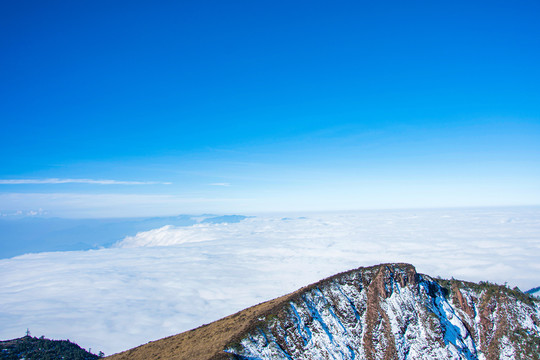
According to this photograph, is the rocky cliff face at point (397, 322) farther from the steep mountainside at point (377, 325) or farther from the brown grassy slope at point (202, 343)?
the brown grassy slope at point (202, 343)

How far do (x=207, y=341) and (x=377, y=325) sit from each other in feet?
109

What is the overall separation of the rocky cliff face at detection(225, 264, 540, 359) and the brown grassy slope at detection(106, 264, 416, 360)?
1277mm

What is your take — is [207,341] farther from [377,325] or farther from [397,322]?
[397,322]

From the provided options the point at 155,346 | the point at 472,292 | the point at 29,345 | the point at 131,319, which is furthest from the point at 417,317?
the point at 131,319

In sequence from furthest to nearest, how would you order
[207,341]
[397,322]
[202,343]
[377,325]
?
[397,322], [377,325], [207,341], [202,343]

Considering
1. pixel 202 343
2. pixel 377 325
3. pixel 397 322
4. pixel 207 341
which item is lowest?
pixel 377 325

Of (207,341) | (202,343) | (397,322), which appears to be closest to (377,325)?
(397,322)

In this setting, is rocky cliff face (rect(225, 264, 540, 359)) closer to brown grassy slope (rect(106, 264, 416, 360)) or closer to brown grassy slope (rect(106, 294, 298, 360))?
brown grassy slope (rect(106, 264, 416, 360))

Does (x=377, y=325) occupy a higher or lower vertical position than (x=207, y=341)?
lower

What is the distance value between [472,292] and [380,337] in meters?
27.9

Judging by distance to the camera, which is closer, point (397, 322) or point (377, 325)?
point (377, 325)

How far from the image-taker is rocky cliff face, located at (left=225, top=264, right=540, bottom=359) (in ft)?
153

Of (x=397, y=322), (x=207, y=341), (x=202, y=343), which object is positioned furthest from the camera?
(x=397, y=322)

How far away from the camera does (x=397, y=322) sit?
53.2 m
